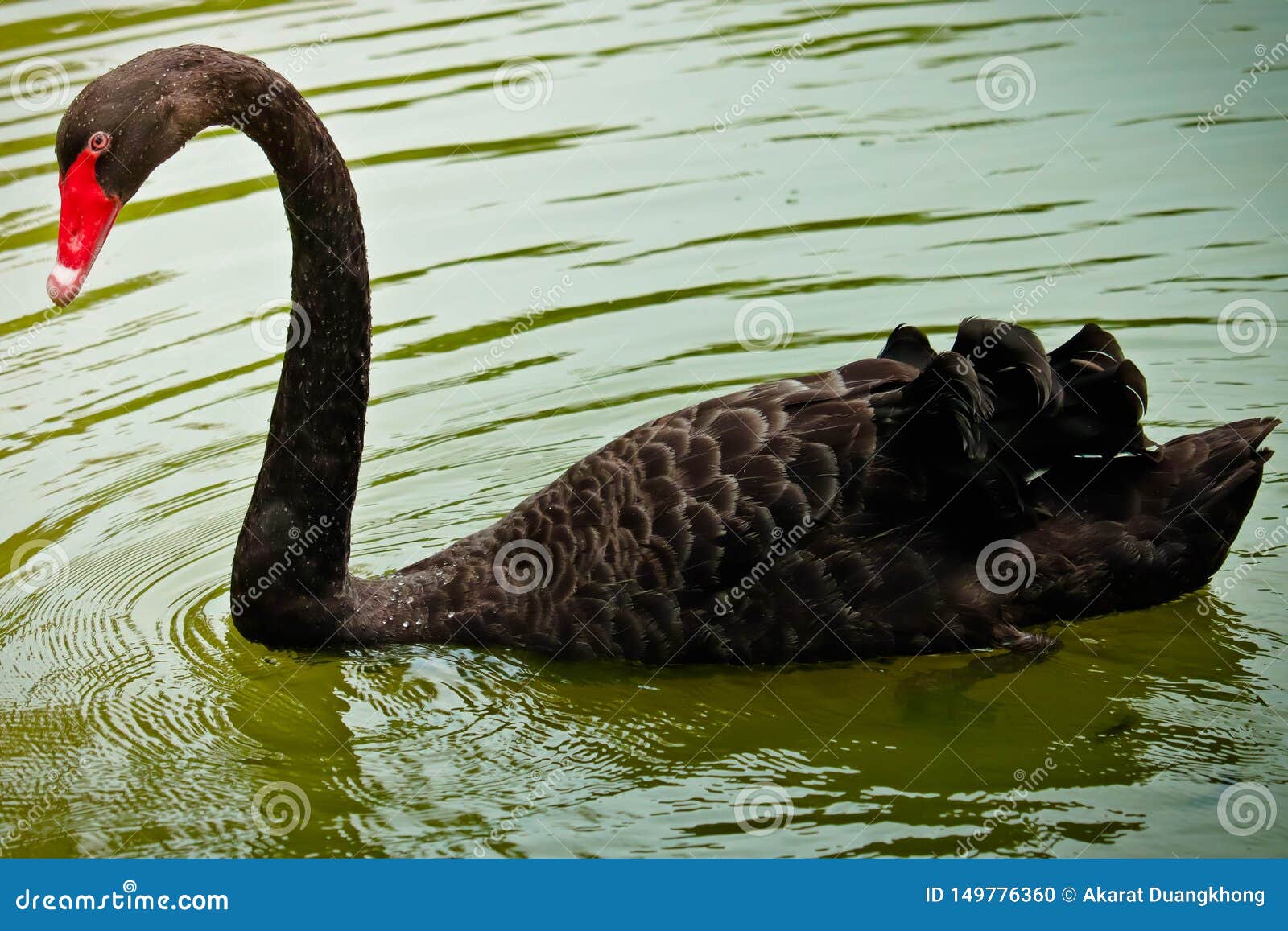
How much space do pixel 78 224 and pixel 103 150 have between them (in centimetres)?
22

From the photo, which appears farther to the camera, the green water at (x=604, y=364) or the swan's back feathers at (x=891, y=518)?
the swan's back feathers at (x=891, y=518)

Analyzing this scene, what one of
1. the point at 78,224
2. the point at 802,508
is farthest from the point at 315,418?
the point at 802,508

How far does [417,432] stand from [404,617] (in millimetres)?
1937

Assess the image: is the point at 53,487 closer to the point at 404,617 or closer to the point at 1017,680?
the point at 404,617

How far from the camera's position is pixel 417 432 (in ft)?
23.9

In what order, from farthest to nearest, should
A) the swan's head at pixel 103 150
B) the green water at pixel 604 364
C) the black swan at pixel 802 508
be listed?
the black swan at pixel 802 508
the green water at pixel 604 364
the swan's head at pixel 103 150

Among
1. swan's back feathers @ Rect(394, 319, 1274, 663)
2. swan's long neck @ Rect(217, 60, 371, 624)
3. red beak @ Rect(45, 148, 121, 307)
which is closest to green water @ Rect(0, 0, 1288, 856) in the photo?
swan's back feathers @ Rect(394, 319, 1274, 663)

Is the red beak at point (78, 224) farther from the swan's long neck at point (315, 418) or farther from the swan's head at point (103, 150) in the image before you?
the swan's long neck at point (315, 418)

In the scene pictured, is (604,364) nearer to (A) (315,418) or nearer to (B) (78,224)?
(A) (315,418)

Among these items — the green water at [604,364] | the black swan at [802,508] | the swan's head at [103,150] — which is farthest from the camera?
the black swan at [802,508]

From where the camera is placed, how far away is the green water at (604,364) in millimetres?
4691

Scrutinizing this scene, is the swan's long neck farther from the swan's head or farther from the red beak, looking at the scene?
the red beak

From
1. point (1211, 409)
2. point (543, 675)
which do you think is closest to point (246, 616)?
point (543, 675)

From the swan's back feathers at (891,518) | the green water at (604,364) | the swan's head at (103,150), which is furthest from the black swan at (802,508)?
the swan's head at (103,150)
